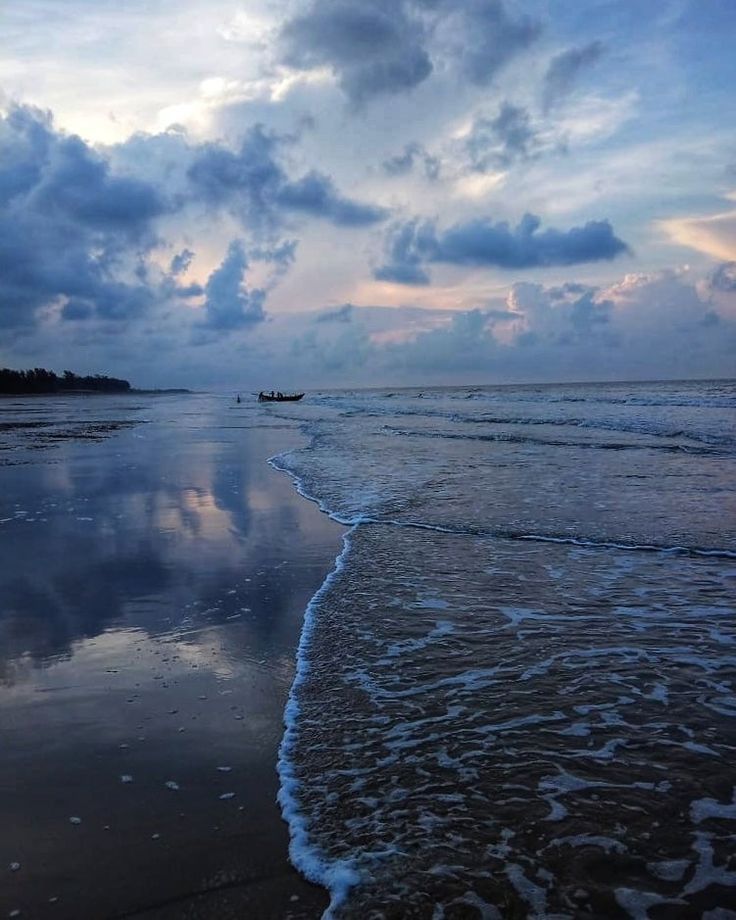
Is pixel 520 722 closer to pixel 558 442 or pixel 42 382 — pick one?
pixel 558 442

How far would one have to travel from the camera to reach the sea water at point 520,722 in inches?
125

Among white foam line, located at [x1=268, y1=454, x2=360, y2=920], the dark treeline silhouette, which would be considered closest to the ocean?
white foam line, located at [x1=268, y1=454, x2=360, y2=920]

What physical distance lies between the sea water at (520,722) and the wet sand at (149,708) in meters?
0.30

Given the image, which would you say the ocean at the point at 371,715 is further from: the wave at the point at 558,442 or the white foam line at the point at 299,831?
the wave at the point at 558,442

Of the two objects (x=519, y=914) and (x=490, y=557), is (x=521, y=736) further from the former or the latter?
(x=490, y=557)

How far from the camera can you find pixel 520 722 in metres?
4.67

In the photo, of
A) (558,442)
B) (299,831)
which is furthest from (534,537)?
(558,442)

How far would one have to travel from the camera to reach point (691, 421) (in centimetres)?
3512

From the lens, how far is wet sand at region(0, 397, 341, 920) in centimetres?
310

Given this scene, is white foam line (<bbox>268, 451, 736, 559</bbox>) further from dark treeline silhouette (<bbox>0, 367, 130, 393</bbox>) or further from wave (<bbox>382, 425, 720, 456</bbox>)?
dark treeline silhouette (<bbox>0, 367, 130, 393</bbox>)

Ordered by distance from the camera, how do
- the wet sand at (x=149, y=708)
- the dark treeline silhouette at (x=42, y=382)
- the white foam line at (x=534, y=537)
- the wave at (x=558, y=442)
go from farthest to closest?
the dark treeline silhouette at (x=42, y=382), the wave at (x=558, y=442), the white foam line at (x=534, y=537), the wet sand at (x=149, y=708)

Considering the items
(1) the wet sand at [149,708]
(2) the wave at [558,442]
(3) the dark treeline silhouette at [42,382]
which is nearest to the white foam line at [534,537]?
(1) the wet sand at [149,708]

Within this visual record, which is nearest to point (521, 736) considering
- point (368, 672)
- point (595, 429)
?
point (368, 672)

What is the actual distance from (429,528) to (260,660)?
5.75m
